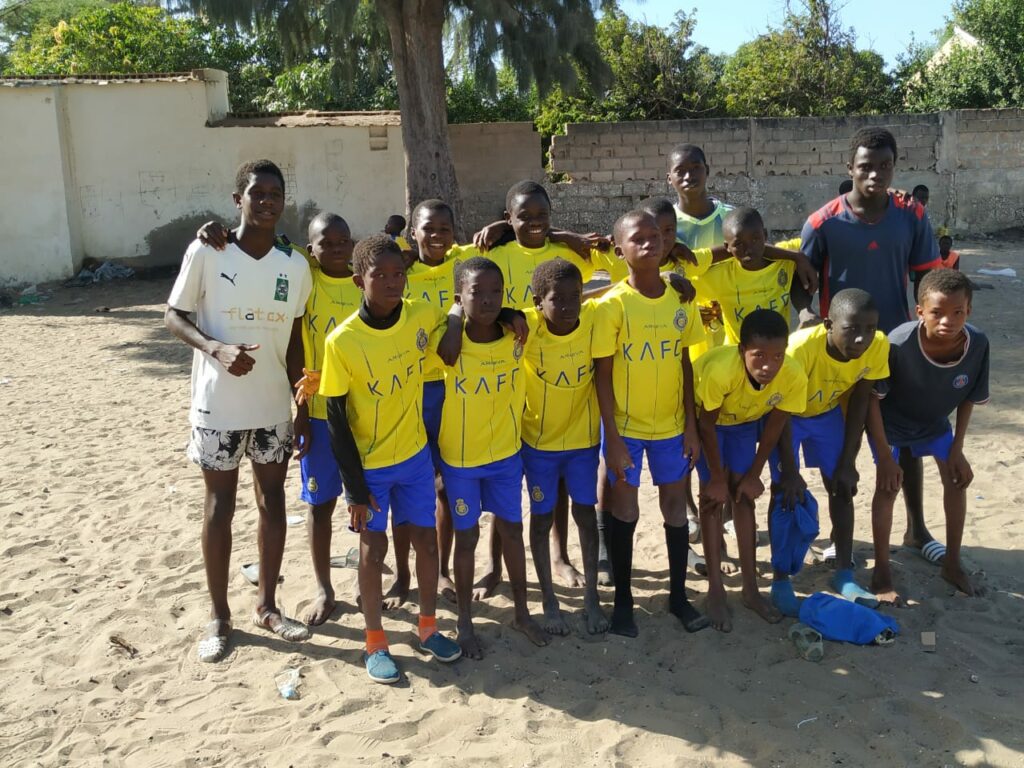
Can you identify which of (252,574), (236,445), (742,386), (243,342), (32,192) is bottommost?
(252,574)

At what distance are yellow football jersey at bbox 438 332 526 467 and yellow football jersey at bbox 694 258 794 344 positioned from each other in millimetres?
1137

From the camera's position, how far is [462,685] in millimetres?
3551

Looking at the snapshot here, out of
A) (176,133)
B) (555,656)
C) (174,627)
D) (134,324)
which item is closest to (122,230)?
(176,133)

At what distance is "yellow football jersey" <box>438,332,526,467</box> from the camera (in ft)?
12.0

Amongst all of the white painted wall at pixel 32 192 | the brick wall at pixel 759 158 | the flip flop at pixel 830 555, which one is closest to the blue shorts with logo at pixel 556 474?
the flip flop at pixel 830 555

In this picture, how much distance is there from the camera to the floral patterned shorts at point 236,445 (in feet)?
12.1

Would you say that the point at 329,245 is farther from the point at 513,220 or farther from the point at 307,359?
the point at 513,220

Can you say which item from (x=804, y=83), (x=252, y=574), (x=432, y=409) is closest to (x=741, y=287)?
(x=432, y=409)

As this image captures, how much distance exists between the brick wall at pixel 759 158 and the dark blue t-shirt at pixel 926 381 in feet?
35.8

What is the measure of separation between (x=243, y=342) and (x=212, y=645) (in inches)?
48.9

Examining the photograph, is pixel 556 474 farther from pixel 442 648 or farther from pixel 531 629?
pixel 442 648

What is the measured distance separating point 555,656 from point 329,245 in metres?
1.92

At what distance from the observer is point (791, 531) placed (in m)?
4.10

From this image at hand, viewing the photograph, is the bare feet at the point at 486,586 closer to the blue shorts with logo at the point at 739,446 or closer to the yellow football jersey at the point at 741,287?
the blue shorts with logo at the point at 739,446
